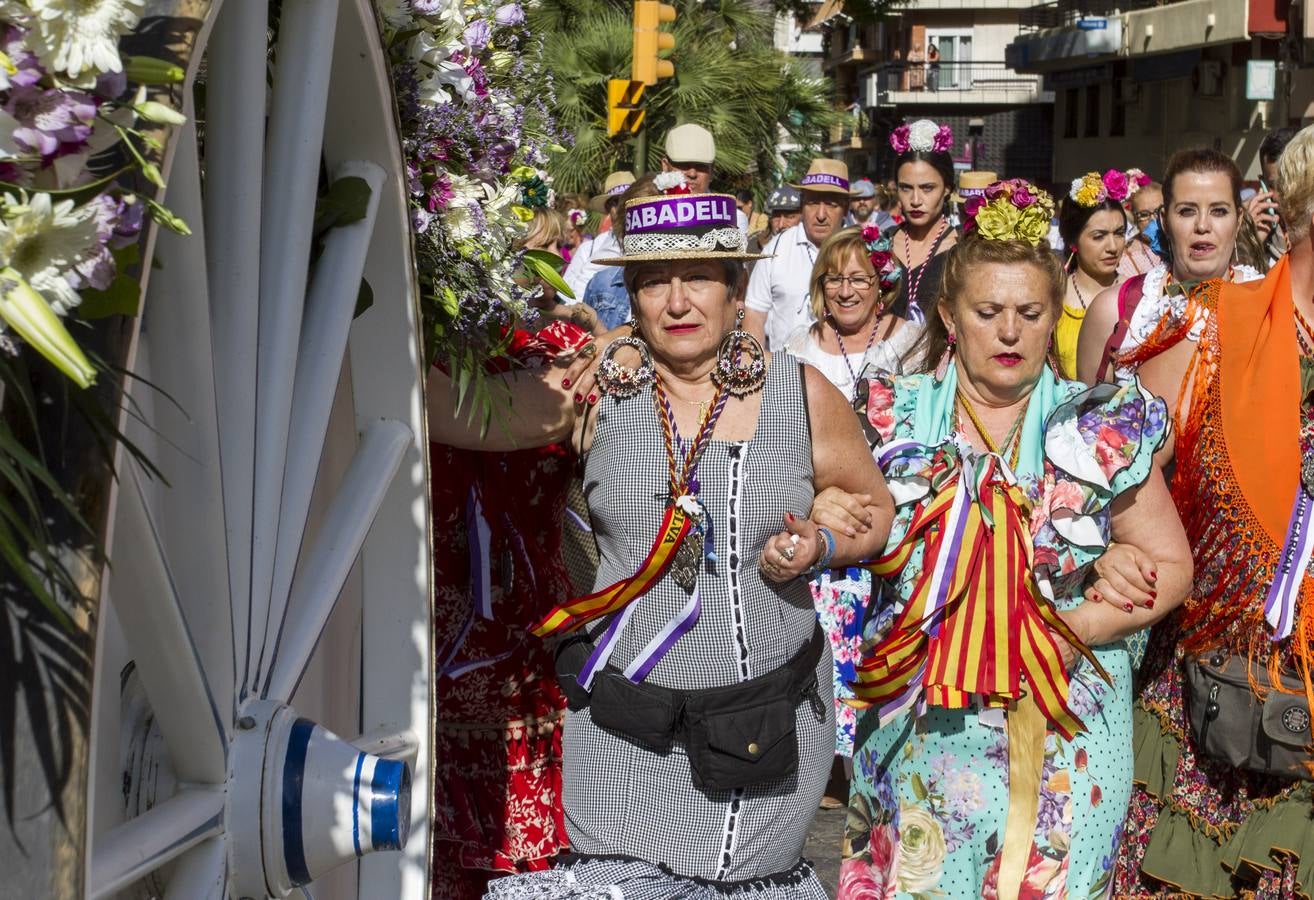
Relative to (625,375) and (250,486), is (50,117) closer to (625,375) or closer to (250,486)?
(250,486)

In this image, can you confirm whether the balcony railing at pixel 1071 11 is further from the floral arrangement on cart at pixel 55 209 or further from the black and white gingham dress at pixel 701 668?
the floral arrangement on cart at pixel 55 209

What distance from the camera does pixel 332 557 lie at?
101 inches

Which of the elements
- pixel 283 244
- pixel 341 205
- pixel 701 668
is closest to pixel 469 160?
pixel 341 205

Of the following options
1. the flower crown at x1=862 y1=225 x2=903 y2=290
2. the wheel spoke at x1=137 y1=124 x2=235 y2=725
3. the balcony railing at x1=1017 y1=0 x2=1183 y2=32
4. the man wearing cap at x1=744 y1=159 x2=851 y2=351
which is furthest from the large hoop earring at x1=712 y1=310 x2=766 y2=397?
the balcony railing at x1=1017 y1=0 x2=1183 y2=32

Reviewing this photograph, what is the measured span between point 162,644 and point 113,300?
46 cm

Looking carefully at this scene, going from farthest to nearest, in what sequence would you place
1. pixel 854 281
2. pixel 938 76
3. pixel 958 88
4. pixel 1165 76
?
pixel 938 76
pixel 958 88
pixel 1165 76
pixel 854 281

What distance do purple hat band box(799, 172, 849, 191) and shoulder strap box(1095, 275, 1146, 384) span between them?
3620 mm

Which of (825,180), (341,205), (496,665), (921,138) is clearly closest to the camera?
(341,205)

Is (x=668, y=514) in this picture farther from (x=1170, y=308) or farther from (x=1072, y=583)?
(x=1170, y=308)

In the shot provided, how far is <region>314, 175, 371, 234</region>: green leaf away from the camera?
2660 mm

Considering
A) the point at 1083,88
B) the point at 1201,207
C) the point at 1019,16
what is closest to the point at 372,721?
the point at 1201,207

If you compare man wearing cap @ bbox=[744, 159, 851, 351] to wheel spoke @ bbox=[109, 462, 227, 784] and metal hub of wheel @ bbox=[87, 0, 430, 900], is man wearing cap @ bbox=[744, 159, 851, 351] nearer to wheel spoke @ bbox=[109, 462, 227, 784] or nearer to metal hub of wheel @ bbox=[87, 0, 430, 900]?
metal hub of wheel @ bbox=[87, 0, 430, 900]

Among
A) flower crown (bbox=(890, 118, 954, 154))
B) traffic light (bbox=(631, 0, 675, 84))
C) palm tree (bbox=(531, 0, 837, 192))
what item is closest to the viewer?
flower crown (bbox=(890, 118, 954, 154))

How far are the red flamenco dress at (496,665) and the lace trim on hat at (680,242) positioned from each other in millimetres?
434
